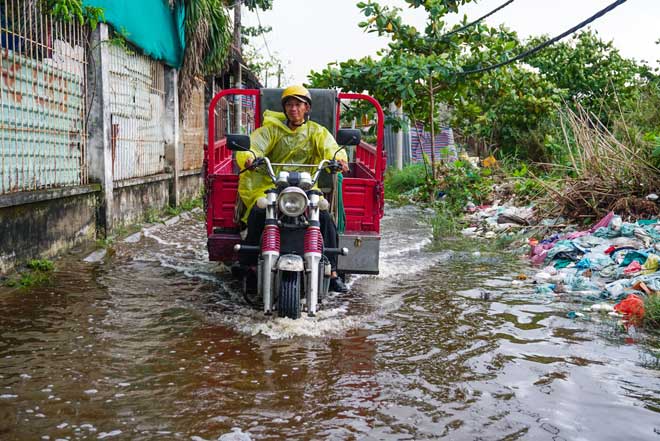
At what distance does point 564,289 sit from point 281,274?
334cm

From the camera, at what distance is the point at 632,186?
9859 mm

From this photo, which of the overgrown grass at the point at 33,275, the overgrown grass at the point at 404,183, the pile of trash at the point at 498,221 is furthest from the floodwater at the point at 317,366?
the overgrown grass at the point at 404,183

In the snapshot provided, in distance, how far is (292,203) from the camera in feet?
17.3

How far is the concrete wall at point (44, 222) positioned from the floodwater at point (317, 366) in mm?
390

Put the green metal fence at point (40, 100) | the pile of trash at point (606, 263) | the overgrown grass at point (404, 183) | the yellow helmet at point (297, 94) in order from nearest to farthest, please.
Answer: the yellow helmet at point (297, 94) → the pile of trash at point (606, 263) → the green metal fence at point (40, 100) → the overgrown grass at point (404, 183)

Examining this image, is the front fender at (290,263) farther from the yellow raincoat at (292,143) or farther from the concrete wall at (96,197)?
the concrete wall at (96,197)

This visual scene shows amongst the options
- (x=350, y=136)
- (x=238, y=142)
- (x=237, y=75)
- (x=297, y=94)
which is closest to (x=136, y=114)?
(x=297, y=94)

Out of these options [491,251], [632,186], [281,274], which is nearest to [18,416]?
[281,274]

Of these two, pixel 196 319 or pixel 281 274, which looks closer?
pixel 281 274

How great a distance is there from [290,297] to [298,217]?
67 cm

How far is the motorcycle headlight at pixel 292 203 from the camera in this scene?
5.25 metres

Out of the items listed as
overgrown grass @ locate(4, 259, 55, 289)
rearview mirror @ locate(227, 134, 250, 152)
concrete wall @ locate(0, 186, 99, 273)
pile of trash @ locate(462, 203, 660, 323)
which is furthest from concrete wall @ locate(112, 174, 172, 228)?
pile of trash @ locate(462, 203, 660, 323)

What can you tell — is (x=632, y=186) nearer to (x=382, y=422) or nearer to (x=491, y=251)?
(x=491, y=251)

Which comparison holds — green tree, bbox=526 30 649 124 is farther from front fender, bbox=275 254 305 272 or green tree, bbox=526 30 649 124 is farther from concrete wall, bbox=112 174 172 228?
front fender, bbox=275 254 305 272
